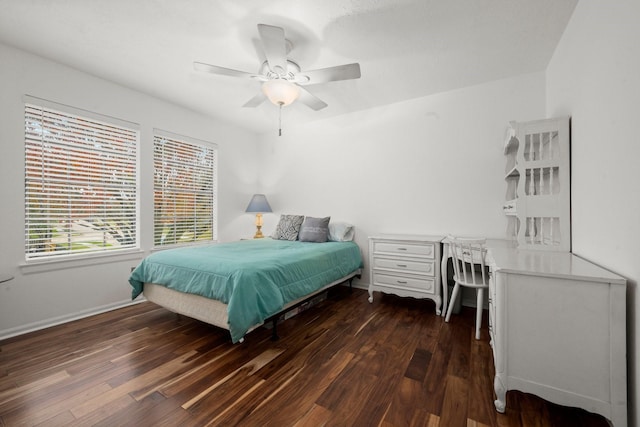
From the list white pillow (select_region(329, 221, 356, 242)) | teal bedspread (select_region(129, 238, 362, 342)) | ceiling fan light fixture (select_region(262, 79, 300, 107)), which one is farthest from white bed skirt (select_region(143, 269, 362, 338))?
ceiling fan light fixture (select_region(262, 79, 300, 107))

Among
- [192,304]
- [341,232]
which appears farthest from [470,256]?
[192,304]

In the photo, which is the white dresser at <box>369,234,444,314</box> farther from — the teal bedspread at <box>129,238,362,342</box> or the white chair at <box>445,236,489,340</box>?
the teal bedspread at <box>129,238,362,342</box>

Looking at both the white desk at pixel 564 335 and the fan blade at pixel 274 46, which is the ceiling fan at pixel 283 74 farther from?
the white desk at pixel 564 335

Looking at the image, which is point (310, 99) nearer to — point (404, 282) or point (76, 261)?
point (404, 282)

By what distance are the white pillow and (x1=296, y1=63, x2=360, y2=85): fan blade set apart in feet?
6.41

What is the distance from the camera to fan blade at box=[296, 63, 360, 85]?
2.04 m

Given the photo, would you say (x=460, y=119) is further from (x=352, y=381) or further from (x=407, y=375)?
(x=352, y=381)

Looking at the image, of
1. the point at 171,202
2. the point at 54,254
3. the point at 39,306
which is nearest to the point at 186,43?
the point at 171,202

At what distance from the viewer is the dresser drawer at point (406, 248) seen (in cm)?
276

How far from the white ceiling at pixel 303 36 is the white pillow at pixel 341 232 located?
1.76 m

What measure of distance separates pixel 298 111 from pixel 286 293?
262 cm

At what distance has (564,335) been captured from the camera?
1.21 meters

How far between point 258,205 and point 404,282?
264 cm

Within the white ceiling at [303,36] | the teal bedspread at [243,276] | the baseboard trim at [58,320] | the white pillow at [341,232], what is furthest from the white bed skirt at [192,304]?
the white ceiling at [303,36]
